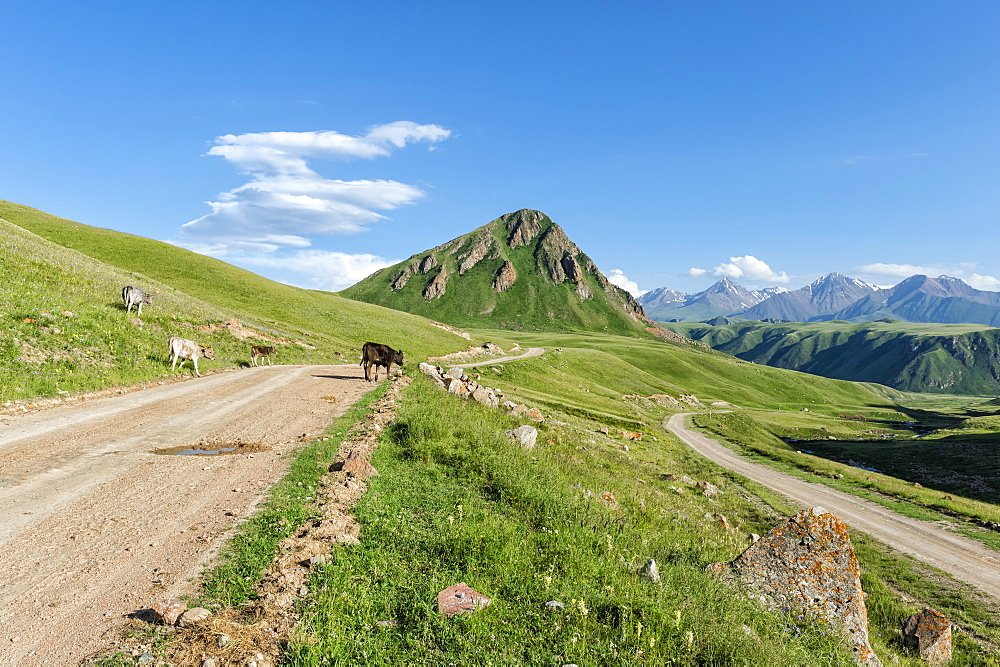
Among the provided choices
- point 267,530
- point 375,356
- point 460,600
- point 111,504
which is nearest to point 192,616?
point 267,530

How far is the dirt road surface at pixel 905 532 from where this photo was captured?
25.1 metres

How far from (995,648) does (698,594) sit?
698 inches

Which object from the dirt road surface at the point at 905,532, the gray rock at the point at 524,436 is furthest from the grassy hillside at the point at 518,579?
the dirt road surface at the point at 905,532

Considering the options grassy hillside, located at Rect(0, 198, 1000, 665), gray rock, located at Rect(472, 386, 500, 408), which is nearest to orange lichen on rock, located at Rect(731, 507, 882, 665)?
grassy hillside, located at Rect(0, 198, 1000, 665)

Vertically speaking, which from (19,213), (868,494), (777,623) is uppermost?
(19,213)

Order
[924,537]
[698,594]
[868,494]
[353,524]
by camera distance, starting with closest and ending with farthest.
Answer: [698,594] < [353,524] < [924,537] < [868,494]

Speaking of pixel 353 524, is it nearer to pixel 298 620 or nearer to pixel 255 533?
pixel 255 533

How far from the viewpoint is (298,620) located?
19.2 ft

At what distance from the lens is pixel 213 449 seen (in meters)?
14.1

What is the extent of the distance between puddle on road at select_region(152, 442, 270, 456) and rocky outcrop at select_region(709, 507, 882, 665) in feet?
46.0

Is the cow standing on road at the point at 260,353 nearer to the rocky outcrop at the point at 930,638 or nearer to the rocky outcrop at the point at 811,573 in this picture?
the rocky outcrop at the point at 811,573

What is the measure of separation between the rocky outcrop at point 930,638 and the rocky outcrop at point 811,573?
7.42 meters

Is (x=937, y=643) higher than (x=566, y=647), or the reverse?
(x=566, y=647)

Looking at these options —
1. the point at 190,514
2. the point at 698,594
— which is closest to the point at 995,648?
the point at 698,594
